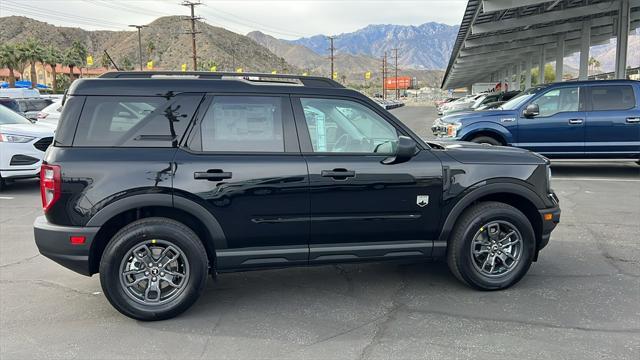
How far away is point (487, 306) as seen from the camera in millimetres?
4312

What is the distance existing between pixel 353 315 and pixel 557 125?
7799 mm

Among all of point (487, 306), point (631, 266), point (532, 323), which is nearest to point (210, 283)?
point (487, 306)

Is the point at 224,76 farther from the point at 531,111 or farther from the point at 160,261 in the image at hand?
the point at 531,111

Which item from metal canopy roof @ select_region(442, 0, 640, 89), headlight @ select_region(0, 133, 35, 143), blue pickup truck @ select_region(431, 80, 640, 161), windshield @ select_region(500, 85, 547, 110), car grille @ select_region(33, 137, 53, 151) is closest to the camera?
headlight @ select_region(0, 133, 35, 143)

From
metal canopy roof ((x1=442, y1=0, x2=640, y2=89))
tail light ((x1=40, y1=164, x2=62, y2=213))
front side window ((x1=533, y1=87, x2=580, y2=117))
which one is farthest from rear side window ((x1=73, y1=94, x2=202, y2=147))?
metal canopy roof ((x1=442, y1=0, x2=640, y2=89))

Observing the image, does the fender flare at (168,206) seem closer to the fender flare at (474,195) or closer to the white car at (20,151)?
the fender flare at (474,195)

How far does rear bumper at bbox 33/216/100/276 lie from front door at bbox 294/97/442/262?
1.71 metres

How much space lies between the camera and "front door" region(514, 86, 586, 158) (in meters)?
10.2

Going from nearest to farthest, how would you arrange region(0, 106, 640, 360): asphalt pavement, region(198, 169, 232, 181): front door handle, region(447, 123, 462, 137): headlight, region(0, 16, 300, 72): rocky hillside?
region(0, 106, 640, 360): asphalt pavement < region(198, 169, 232, 181): front door handle < region(447, 123, 462, 137): headlight < region(0, 16, 300, 72): rocky hillside

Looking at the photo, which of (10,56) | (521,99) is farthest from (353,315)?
(10,56)

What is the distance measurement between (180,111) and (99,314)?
1.78 m

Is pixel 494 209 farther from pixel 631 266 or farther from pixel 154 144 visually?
pixel 154 144

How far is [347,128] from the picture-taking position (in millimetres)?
4398

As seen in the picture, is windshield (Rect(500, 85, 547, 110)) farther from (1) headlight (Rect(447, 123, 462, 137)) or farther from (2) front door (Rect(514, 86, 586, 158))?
(1) headlight (Rect(447, 123, 462, 137))
